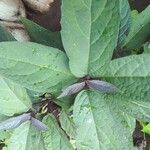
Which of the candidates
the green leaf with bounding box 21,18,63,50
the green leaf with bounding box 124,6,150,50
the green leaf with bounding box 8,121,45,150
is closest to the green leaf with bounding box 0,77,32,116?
the green leaf with bounding box 8,121,45,150

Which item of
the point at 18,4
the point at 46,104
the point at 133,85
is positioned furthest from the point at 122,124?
the point at 18,4

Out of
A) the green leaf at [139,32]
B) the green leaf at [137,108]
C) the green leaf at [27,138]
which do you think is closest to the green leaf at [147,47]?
the green leaf at [139,32]

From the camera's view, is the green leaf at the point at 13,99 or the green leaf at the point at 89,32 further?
the green leaf at the point at 13,99

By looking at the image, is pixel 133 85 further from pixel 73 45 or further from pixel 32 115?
pixel 32 115

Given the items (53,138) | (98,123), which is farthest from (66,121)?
(98,123)

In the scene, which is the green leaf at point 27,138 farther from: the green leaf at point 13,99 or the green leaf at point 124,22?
the green leaf at point 124,22

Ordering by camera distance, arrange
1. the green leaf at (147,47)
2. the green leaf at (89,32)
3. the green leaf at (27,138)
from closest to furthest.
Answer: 1. the green leaf at (89,32)
2. the green leaf at (27,138)
3. the green leaf at (147,47)

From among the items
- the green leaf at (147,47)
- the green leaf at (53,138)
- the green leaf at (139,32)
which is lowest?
the green leaf at (53,138)
